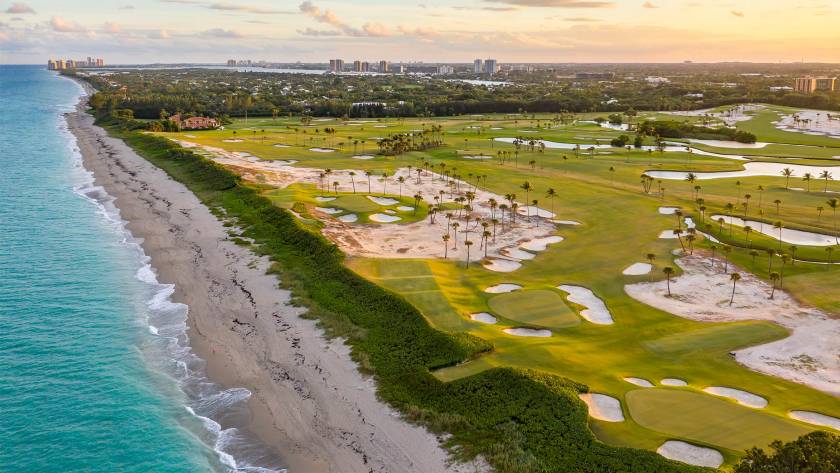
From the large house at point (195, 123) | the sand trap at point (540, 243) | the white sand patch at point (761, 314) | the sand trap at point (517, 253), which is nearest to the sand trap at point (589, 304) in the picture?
the white sand patch at point (761, 314)

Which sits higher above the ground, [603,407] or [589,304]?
[589,304]

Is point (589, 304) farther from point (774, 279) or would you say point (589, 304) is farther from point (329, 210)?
point (329, 210)

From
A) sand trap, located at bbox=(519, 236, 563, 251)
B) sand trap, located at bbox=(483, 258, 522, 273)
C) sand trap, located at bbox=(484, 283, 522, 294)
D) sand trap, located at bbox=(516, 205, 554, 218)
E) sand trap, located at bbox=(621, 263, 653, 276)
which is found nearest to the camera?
sand trap, located at bbox=(484, 283, 522, 294)

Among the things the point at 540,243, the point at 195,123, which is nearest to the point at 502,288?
the point at 540,243

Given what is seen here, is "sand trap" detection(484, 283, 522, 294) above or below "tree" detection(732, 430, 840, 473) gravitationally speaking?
below

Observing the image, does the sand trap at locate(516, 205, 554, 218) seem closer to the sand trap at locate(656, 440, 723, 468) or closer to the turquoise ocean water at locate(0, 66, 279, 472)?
the turquoise ocean water at locate(0, 66, 279, 472)

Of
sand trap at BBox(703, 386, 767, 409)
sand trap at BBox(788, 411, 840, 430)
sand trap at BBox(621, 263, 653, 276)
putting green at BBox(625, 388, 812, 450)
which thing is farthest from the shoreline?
sand trap at BBox(621, 263, 653, 276)
